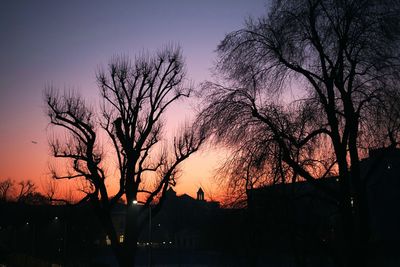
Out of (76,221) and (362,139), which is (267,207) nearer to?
(362,139)

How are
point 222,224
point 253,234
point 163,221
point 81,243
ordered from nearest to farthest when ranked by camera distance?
1. point 253,234
2. point 222,224
3. point 81,243
4. point 163,221

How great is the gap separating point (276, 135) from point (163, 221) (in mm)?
105715

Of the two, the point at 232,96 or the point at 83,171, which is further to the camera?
the point at 83,171

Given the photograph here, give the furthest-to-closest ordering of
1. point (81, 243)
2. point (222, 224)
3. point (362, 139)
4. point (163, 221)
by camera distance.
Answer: point (163, 221), point (81, 243), point (222, 224), point (362, 139)

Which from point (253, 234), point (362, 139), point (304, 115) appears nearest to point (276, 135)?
point (304, 115)

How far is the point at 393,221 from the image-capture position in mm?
43031

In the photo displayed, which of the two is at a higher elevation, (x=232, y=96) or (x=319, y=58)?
(x=319, y=58)

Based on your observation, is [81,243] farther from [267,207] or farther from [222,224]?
[267,207]

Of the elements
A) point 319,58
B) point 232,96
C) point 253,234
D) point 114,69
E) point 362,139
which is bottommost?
point 253,234

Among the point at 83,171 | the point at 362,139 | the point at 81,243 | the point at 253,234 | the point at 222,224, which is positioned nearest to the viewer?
the point at 362,139

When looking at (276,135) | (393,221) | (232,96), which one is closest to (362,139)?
(276,135)

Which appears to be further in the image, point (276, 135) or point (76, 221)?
point (76, 221)

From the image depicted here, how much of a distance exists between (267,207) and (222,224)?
1916 centimetres

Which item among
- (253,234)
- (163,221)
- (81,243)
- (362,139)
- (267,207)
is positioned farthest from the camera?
(163,221)
